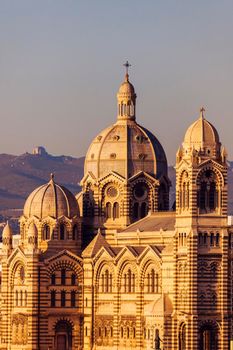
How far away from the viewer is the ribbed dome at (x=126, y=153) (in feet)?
509

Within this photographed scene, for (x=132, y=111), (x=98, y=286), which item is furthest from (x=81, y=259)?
(x=132, y=111)

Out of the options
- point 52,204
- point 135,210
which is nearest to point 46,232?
point 52,204

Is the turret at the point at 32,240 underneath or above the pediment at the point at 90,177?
underneath

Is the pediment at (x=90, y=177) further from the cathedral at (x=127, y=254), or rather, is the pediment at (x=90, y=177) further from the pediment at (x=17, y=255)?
the pediment at (x=17, y=255)

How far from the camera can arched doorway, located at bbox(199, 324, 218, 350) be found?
141m

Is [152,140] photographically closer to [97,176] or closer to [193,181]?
[97,176]

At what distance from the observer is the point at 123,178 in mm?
154500

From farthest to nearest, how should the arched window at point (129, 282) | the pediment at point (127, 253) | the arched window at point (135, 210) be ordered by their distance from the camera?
1. the arched window at point (135, 210)
2. the arched window at point (129, 282)
3. the pediment at point (127, 253)

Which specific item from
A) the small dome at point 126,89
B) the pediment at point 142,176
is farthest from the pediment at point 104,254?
the small dome at point 126,89

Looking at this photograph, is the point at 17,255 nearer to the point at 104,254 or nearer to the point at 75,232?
the point at 75,232

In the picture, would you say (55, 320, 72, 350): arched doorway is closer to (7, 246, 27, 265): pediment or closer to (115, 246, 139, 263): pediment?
(7, 246, 27, 265): pediment

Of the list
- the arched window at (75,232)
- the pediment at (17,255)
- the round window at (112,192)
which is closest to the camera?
the pediment at (17,255)

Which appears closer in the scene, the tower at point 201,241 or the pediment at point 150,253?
the tower at point 201,241

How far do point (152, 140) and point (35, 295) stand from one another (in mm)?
15125
